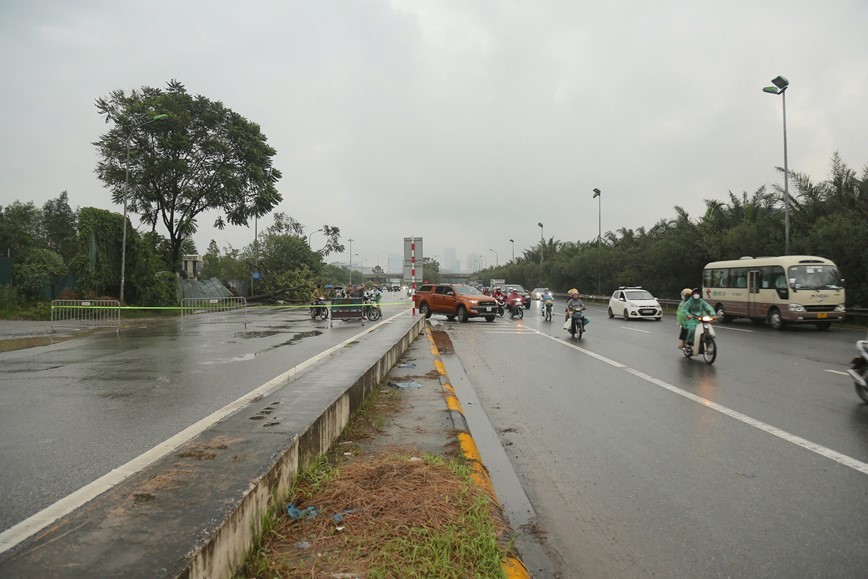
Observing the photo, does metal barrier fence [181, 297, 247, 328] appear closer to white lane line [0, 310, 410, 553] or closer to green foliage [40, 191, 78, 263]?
white lane line [0, 310, 410, 553]

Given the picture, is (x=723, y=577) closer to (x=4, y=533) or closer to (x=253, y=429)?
(x=253, y=429)

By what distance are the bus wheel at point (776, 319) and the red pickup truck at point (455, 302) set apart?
35.8ft

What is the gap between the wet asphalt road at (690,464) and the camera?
3.52m

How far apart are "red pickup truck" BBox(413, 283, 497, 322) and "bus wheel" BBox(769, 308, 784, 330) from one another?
10923 millimetres

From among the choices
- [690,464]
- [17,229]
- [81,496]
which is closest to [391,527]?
[81,496]

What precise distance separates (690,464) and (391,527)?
318 cm

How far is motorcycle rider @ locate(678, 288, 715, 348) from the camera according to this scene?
11781 mm

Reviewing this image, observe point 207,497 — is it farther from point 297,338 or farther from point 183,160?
point 183,160

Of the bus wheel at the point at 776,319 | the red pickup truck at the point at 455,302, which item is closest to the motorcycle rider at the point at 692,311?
the bus wheel at the point at 776,319

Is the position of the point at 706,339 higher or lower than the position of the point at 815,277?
lower

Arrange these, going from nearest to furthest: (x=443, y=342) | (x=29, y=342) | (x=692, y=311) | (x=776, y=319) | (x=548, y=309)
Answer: (x=692, y=311), (x=29, y=342), (x=443, y=342), (x=776, y=319), (x=548, y=309)

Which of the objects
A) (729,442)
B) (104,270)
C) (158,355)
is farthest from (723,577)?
(104,270)

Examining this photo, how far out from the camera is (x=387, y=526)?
341 centimetres

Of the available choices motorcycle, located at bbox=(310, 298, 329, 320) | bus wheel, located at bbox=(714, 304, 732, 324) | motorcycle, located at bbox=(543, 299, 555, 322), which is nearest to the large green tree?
motorcycle, located at bbox=(310, 298, 329, 320)
